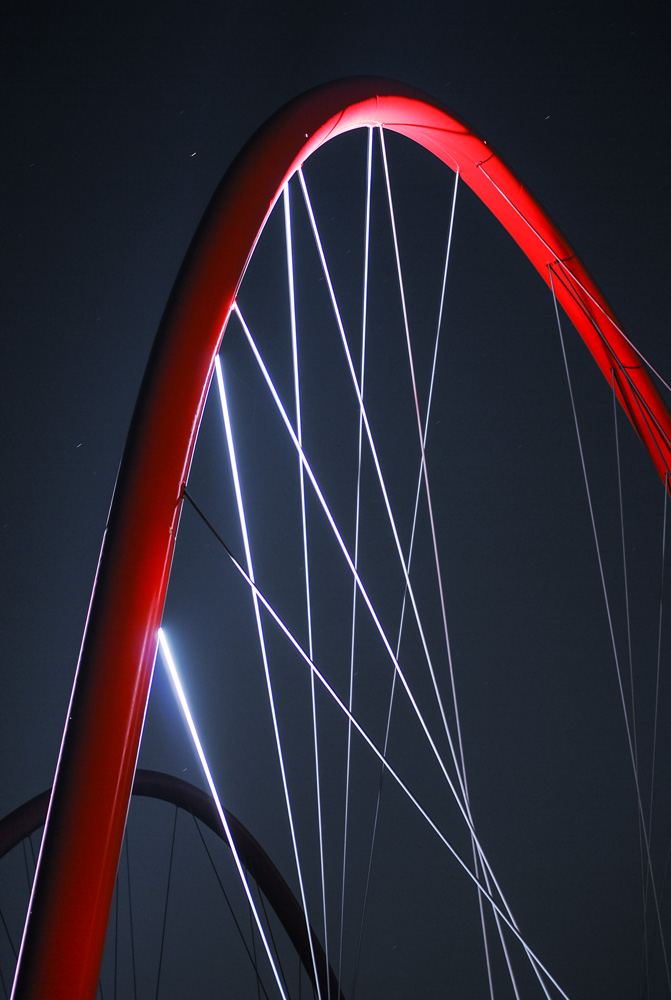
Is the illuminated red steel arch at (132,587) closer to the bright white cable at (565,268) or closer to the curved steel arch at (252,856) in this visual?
the bright white cable at (565,268)

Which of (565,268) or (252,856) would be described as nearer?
(565,268)

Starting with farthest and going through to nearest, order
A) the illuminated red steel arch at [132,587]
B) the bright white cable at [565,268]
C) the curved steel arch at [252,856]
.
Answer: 1. the curved steel arch at [252,856]
2. the bright white cable at [565,268]
3. the illuminated red steel arch at [132,587]

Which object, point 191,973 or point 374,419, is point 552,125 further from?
point 191,973

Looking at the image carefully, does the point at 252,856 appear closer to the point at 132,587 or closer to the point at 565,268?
the point at 565,268

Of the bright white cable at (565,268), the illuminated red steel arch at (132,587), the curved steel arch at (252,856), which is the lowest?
the illuminated red steel arch at (132,587)

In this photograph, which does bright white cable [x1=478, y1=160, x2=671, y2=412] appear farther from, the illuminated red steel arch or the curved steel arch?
the curved steel arch

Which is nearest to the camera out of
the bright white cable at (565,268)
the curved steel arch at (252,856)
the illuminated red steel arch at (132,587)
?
the illuminated red steel arch at (132,587)

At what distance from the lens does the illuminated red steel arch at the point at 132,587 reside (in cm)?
74

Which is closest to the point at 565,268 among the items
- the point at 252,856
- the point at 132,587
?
the point at 132,587

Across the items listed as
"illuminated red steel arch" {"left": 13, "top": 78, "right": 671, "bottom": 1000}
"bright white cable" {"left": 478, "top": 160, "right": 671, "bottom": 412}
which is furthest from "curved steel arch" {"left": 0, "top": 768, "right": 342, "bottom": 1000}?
"illuminated red steel arch" {"left": 13, "top": 78, "right": 671, "bottom": 1000}

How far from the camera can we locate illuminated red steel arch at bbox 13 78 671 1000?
0.74 meters

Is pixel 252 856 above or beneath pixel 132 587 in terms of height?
above

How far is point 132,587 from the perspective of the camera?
0.82 metres

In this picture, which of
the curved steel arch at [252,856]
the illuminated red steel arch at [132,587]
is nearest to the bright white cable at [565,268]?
the illuminated red steel arch at [132,587]
